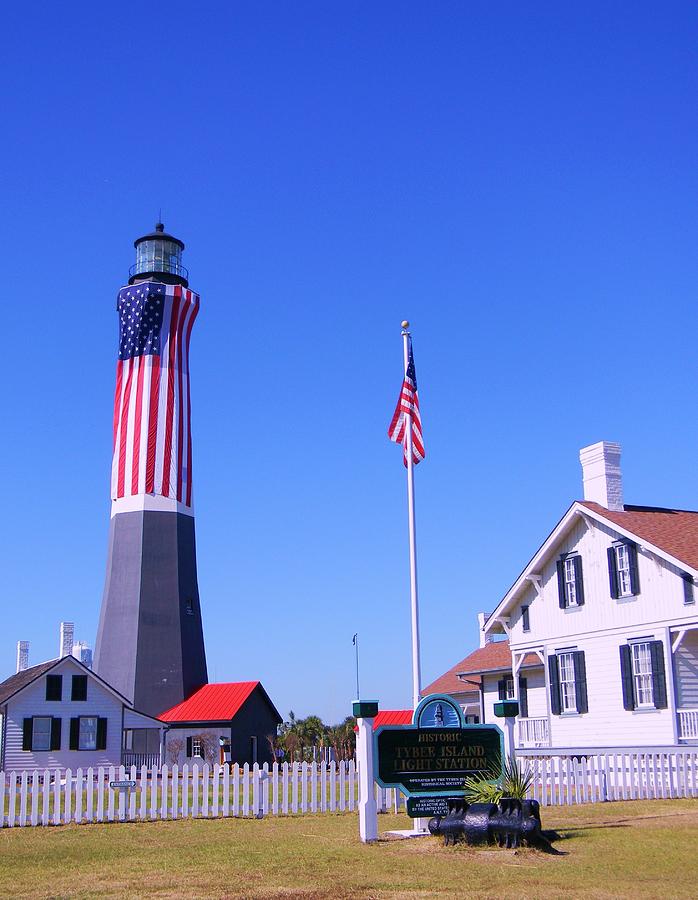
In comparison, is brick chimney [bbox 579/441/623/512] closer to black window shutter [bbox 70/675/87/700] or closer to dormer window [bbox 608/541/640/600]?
dormer window [bbox 608/541/640/600]

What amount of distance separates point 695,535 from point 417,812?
51.8 ft

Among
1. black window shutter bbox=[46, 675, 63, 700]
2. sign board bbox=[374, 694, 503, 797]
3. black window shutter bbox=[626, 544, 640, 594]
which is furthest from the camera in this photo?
black window shutter bbox=[46, 675, 63, 700]

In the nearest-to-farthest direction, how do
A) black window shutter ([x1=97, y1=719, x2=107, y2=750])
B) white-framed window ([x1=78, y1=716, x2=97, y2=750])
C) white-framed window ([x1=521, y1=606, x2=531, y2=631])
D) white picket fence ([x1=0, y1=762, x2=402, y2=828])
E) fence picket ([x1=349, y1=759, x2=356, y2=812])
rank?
white picket fence ([x1=0, y1=762, x2=402, y2=828]) → fence picket ([x1=349, y1=759, x2=356, y2=812]) → white-framed window ([x1=521, y1=606, x2=531, y2=631]) → white-framed window ([x1=78, y1=716, x2=97, y2=750]) → black window shutter ([x1=97, y1=719, x2=107, y2=750])

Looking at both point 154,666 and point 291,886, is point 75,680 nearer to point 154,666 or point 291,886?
point 154,666

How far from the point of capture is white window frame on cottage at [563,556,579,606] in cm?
3008

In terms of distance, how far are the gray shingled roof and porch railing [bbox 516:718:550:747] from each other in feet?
59.5

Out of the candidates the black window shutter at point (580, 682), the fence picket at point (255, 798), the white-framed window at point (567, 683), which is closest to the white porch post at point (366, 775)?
the fence picket at point (255, 798)

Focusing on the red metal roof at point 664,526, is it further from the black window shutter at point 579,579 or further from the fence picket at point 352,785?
the fence picket at point 352,785

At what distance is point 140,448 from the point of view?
147ft

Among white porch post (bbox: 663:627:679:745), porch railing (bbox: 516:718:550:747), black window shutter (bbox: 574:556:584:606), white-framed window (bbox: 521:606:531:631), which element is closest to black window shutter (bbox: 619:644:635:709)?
white porch post (bbox: 663:627:679:745)

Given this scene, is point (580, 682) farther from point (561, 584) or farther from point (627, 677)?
point (561, 584)

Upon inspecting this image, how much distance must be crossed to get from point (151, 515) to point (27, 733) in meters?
10.3

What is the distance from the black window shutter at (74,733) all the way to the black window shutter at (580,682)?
20.2 metres

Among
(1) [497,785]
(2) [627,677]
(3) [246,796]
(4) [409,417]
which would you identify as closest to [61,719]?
(2) [627,677]
